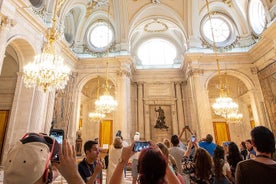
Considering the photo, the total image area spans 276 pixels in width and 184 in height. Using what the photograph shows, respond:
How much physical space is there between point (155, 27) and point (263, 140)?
1505 centimetres

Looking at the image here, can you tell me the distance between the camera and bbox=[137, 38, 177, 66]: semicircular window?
632 inches

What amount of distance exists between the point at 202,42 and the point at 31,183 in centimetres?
1362

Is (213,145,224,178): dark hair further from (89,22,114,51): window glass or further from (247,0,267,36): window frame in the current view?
(89,22,114,51): window glass

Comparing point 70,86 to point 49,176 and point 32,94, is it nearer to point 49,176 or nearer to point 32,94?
point 32,94

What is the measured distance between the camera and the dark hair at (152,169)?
1.16 m

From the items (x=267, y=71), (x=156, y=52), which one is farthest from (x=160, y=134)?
(x=267, y=71)

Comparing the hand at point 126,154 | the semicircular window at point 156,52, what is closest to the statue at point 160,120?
the semicircular window at point 156,52

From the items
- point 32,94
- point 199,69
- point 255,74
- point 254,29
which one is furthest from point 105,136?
point 254,29

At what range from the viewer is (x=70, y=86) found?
39.3ft

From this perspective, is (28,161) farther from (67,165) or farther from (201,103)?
(201,103)

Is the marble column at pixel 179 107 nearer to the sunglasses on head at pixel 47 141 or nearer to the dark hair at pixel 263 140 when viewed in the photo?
the dark hair at pixel 263 140

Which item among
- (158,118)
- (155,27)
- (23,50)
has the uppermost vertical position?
(155,27)

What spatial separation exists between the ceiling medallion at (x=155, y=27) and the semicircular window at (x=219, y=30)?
3267 millimetres

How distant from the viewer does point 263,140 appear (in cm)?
167
